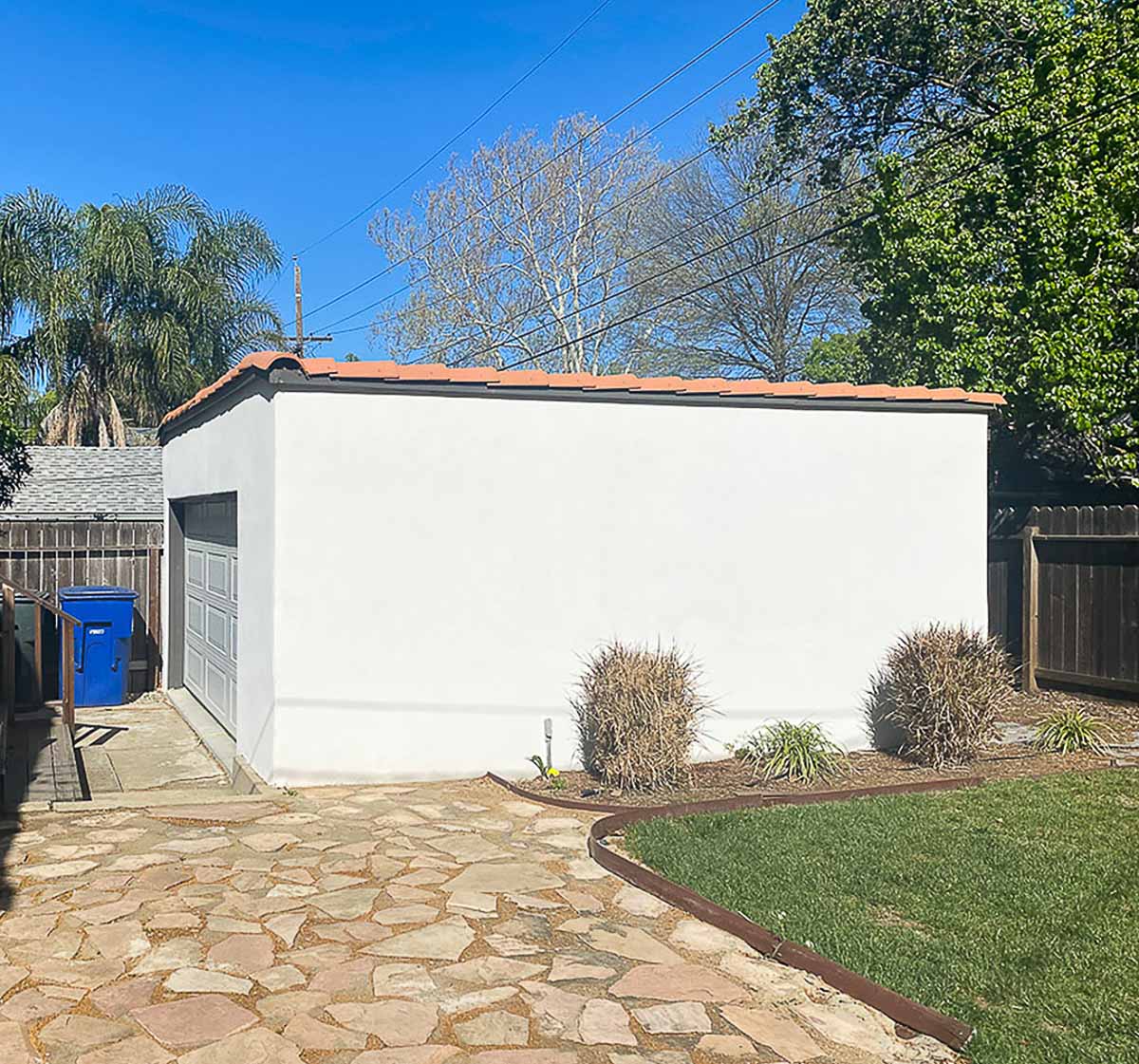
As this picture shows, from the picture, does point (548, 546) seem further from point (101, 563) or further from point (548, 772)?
point (101, 563)

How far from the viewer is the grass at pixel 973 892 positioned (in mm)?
4284

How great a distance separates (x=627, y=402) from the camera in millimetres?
8656

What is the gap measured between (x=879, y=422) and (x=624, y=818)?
4.08m

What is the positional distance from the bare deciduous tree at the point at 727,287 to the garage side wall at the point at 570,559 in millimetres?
22737

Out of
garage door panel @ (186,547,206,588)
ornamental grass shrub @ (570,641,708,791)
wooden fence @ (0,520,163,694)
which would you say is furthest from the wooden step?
ornamental grass shrub @ (570,641,708,791)

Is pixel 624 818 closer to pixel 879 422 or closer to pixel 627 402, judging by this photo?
pixel 627 402

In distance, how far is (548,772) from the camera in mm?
8305

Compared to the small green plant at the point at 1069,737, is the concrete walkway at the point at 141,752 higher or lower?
lower

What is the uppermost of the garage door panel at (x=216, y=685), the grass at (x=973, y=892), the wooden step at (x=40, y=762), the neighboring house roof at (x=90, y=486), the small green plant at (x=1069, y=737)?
the neighboring house roof at (x=90, y=486)

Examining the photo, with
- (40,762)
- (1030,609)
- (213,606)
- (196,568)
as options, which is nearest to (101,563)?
(196,568)

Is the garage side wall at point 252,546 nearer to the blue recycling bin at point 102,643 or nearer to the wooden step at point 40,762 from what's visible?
the wooden step at point 40,762

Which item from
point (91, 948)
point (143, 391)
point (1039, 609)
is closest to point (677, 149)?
point (143, 391)

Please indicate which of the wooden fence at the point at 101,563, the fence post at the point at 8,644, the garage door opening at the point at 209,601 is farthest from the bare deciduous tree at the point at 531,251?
the fence post at the point at 8,644

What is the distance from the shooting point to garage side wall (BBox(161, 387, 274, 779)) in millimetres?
8039
